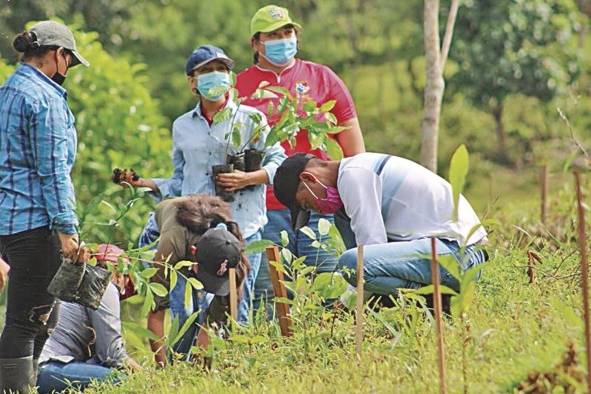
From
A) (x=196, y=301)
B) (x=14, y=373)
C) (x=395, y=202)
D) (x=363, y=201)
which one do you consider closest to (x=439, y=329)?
(x=363, y=201)

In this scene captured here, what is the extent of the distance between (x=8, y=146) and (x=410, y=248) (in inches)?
66.1

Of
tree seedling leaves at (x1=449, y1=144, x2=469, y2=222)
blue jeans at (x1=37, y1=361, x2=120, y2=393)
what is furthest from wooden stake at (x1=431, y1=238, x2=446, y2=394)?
blue jeans at (x1=37, y1=361, x2=120, y2=393)

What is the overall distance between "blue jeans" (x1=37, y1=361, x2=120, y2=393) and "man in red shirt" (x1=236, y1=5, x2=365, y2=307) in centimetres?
108

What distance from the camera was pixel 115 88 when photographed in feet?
35.8

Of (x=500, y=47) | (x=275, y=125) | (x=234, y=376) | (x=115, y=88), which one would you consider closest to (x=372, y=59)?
(x=500, y=47)

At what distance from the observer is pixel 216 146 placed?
267 inches

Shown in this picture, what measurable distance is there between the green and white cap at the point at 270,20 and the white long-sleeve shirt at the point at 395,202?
162 cm

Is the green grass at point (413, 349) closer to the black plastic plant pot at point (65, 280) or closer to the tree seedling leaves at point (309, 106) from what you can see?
the black plastic plant pot at point (65, 280)

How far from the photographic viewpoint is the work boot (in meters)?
5.79

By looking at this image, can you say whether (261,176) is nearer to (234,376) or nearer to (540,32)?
(234,376)

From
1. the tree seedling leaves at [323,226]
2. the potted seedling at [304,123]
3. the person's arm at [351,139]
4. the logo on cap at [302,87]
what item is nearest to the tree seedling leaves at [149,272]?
the tree seedling leaves at [323,226]

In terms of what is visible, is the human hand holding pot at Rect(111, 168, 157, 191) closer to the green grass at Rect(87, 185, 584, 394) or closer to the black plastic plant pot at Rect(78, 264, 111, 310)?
the black plastic plant pot at Rect(78, 264, 111, 310)

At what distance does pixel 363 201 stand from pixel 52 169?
126 centimetres

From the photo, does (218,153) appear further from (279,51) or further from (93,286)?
(93,286)
